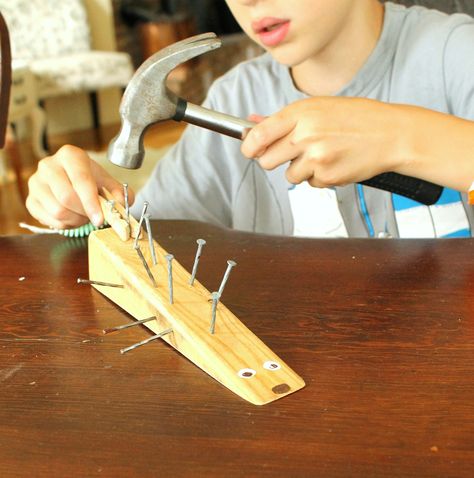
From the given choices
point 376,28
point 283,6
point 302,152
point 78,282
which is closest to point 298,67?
point 376,28

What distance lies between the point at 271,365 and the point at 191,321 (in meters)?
0.11

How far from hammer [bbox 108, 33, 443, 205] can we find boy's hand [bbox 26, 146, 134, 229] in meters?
0.06

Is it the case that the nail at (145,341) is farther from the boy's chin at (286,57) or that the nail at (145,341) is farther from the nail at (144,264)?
the boy's chin at (286,57)

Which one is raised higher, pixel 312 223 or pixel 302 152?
pixel 302 152

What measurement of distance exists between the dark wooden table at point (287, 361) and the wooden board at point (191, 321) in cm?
1

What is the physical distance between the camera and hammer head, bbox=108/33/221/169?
91 cm

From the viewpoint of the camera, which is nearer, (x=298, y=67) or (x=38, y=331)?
A: (x=38, y=331)

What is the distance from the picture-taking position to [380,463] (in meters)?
0.55

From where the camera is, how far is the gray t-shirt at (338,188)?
1268 mm

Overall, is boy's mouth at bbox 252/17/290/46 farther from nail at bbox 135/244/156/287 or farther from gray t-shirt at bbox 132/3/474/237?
nail at bbox 135/244/156/287

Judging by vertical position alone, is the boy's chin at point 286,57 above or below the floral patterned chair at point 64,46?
above

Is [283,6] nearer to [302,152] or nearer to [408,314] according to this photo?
[302,152]

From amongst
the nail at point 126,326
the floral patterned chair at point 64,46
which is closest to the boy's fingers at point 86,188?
the nail at point 126,326

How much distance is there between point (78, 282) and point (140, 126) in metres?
0.22
